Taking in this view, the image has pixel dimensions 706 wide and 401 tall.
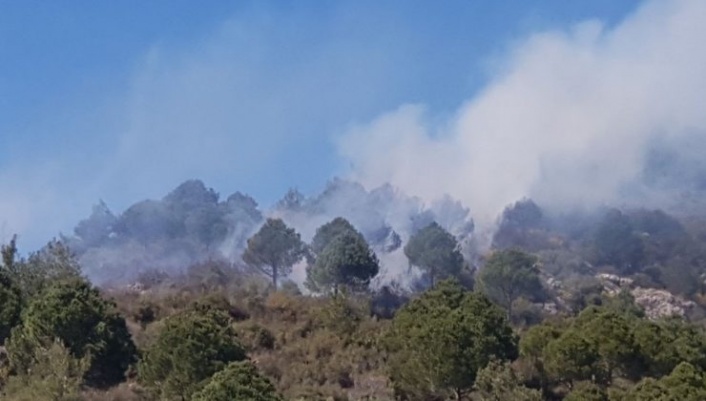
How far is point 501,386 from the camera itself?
27.8m

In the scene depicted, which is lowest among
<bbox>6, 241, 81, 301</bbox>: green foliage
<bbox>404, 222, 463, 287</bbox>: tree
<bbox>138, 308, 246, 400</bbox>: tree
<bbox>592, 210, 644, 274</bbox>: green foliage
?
<bbox>138, 308, 246, 400</bbox>: tree

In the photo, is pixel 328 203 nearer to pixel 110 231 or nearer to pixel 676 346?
pixel 110 231

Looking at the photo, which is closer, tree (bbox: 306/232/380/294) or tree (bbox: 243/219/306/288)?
tree (bbox: 306/232/380/294)

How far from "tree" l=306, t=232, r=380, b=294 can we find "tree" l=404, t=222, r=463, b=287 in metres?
9.50

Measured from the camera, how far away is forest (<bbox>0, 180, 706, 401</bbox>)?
29.4 meters

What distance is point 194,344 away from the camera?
2942cm

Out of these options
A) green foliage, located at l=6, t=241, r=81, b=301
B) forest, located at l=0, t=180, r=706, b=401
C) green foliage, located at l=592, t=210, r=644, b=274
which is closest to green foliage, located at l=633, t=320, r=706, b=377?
forest, located at l=0, t=180, r=706, b=401

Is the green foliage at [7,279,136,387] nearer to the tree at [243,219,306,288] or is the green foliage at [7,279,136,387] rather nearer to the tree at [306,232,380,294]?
the tree at [306,232,380,294]

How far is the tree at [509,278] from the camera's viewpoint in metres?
65.7

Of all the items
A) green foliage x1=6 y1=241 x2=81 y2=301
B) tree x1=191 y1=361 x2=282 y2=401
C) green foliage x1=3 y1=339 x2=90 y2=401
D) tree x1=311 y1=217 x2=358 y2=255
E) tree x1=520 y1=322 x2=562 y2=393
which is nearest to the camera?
tree x1=191 y1=361 x2=282 y2=401

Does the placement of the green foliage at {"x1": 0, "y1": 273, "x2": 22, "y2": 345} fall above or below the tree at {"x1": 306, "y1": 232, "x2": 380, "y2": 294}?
below

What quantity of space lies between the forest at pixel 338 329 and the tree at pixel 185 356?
58 millimetres

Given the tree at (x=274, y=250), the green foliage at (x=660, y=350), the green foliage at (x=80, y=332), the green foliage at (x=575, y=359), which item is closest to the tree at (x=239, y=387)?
the green foliage at (x=80, y=332)

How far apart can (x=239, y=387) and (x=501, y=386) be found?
8560mm
